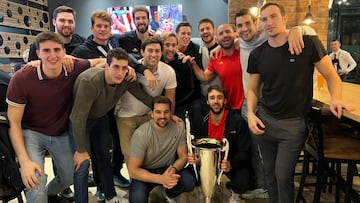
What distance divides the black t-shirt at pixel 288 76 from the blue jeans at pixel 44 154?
1421 mm

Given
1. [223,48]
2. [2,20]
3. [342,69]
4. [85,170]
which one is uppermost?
[2,20]

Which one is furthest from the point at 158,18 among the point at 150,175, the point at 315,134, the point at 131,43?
the point at 315,134

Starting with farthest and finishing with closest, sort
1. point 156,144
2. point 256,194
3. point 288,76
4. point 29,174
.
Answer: point 256,194 → point 156,144 → point 29,174 → point 288,76

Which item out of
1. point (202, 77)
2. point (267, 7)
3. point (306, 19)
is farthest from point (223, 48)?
point (306, 19)

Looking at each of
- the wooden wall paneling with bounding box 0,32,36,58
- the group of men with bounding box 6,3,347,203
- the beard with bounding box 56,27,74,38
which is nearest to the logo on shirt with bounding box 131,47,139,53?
the group of men with bounding box 6,3,347,203

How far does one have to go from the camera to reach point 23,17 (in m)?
6.00

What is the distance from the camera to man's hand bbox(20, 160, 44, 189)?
1.89 m

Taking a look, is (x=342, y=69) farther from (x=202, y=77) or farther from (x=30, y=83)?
(x=30, y=83)

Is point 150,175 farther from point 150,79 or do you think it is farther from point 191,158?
point 150,79

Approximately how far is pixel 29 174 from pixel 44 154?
24 centimetres

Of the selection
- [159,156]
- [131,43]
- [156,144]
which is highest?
[131,43]

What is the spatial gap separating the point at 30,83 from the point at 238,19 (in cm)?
161

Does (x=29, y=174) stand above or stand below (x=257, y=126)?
below

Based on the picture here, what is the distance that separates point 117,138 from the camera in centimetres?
294
